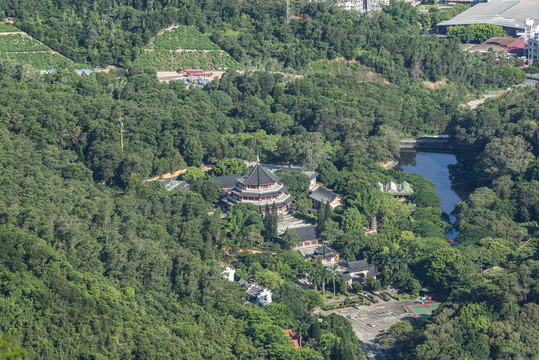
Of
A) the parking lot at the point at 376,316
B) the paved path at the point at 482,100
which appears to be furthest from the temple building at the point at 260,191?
the paved path at the point at 482,100

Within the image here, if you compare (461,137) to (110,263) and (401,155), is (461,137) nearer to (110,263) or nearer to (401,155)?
(401,155)

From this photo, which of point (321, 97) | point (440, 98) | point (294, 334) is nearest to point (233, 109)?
point (321, 97)

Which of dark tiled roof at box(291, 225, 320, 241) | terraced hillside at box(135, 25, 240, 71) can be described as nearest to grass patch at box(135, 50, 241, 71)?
terraced hillside at box(135, 25, 240, 71)

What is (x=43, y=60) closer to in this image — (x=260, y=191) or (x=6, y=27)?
(x=6, y=27)

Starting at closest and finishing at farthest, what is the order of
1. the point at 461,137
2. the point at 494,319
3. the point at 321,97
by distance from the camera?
the point at 494,319 < the point at 461,137 < the point at 321,97

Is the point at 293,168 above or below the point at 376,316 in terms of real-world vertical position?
above

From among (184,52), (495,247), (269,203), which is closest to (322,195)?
(269,203)
